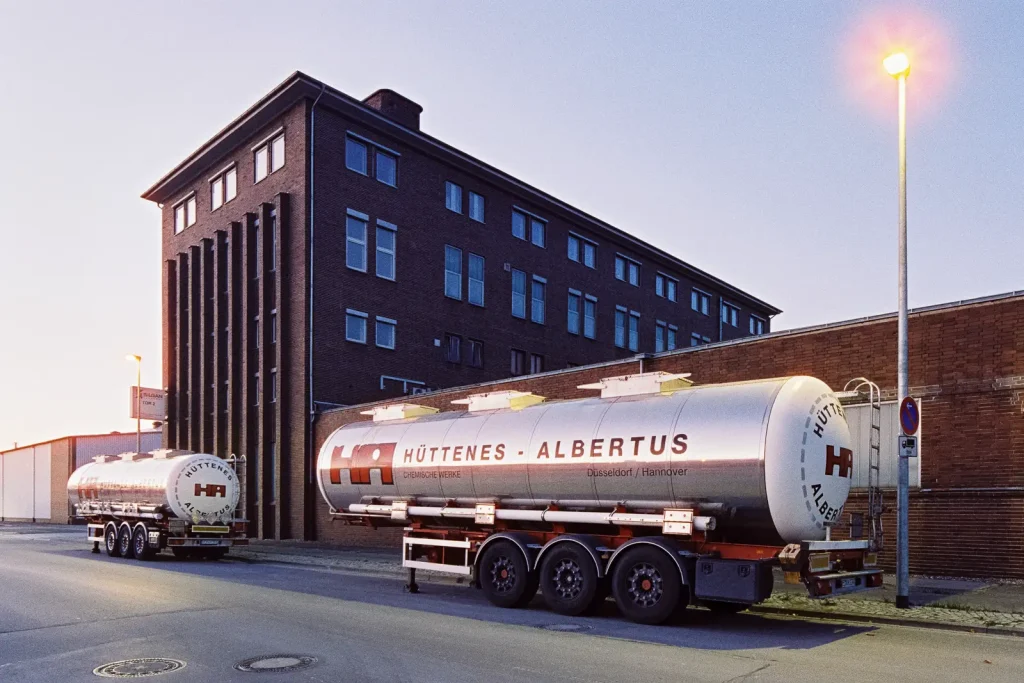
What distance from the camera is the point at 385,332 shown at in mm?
36469

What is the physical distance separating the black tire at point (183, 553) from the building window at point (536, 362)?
68.8 feet

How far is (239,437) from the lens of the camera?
3709 cm

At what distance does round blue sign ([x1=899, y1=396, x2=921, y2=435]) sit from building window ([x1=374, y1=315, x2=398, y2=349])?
82.7ft

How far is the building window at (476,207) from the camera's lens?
135ft

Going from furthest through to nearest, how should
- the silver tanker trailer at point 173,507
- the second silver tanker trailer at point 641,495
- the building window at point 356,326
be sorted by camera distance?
the building window at point 356,326 → the silver tanker trailer at point 173,507 → the second silver tanker trailer at point 641,495

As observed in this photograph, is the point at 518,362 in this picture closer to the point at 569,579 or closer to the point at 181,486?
the point at 181,486

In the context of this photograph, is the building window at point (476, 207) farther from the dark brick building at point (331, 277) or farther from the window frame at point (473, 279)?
the window frame at point (473, 279)

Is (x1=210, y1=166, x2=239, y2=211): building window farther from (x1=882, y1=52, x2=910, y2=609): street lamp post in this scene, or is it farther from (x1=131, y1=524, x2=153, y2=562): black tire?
(x1=882, y1=52, x2=910, y2=609): street lamp post

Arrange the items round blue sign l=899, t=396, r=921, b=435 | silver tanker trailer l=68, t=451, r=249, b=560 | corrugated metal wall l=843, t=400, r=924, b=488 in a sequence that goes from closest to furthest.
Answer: round blue sign l=899, t=396, r=921, b=435
corrugated metal wall l=843, t=400, r=924, b=488
silver tanker trailer l=68, t=451, r=249, b=560

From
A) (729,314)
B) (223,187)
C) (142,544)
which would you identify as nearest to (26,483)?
(223,187)

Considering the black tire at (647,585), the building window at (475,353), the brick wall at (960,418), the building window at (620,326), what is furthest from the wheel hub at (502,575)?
the building window at (620,326)

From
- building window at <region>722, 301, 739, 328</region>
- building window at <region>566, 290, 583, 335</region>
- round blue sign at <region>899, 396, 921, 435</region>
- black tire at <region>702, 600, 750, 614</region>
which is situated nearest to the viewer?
round blue sign at <region>899, 396, 921, 435</region>

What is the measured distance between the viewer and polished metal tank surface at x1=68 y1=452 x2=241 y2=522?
83.6 feet

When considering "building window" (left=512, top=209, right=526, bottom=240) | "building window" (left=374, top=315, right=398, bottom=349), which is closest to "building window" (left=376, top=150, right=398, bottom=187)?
"building window" (left=374, top=315, right=398, bottom=349)
